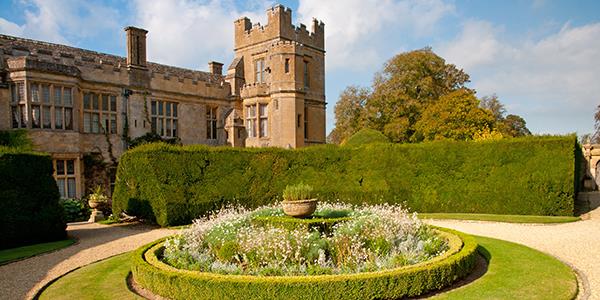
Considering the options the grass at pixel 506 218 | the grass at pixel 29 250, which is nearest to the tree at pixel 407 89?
the grass at pixel 506 218

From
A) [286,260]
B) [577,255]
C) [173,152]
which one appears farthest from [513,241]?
[173,152]

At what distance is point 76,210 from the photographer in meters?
18.3

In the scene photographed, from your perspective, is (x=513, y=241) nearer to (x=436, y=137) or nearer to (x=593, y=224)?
(x=593, y=224)

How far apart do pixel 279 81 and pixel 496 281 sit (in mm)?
18842

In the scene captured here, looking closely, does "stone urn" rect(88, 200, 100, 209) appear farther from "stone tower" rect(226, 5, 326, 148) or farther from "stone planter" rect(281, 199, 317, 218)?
"stone planter" rect(281, 199, 317, 218)

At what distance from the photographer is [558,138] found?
16266 mm

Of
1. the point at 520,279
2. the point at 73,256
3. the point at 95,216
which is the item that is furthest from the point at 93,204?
the point at 520,279

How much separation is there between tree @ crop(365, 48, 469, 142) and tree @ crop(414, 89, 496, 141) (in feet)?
10.2

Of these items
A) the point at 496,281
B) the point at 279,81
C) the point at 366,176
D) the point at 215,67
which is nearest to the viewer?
the point at 496,281

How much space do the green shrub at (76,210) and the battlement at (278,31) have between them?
14.5m

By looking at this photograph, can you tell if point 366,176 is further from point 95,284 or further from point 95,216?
point 95,284

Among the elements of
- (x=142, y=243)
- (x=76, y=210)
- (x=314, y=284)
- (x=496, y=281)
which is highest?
(x=314, y=284)

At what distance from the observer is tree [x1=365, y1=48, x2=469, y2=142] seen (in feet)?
107

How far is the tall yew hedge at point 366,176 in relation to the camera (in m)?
16.0
